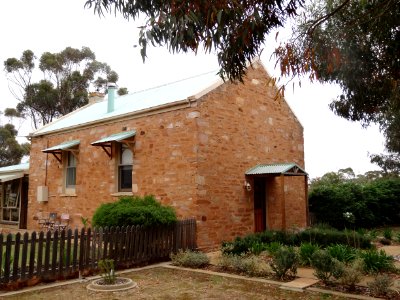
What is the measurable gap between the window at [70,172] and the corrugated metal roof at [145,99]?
1.36 metres

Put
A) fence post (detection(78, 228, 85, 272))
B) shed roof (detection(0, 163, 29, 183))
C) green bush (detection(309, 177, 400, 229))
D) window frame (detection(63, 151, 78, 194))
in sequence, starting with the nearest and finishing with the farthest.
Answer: fence post (detection(78, 228, 85, 272)) → window frame (detection(63, 151, 78, 194)) → green bush (detection(309, 177, 400, 229)) → shed roof (detection(0, 163, 29, 183))

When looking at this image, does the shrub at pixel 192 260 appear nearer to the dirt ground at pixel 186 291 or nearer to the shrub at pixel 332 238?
the dirt ground at pixel 186 291

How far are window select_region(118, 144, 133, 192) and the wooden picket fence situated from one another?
3742mm

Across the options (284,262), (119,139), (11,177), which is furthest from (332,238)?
(11,177)

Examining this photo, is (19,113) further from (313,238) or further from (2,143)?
(313,238)

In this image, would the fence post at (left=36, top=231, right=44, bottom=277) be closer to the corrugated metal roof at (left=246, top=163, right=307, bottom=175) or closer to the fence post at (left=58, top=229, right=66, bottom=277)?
the fence post at (left=58, top=229, right=66, bottom=277)

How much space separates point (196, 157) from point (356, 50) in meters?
5.39

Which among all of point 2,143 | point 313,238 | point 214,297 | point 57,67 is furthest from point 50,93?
point 214,297

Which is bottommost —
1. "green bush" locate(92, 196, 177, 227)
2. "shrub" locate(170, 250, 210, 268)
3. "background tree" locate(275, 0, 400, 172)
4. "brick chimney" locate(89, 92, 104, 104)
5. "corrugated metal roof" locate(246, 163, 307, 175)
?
"shrub" locate(170, 250, 210, 268)

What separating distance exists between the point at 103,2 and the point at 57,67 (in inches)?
1344

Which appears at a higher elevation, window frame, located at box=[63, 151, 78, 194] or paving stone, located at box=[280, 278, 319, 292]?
window frame, located at box=[63, 151, 78, 194]

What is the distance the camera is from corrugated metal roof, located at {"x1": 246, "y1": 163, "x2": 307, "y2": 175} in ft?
41.4

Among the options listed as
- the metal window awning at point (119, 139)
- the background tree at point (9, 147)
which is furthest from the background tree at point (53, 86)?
the metal window awning at point (119, 139)

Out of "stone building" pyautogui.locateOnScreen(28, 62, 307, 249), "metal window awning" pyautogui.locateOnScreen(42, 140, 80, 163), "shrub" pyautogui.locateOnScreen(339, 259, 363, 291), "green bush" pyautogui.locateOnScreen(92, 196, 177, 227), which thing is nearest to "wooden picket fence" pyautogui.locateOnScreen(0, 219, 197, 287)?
"green bush" pyautogui.locateOnScreen(92, 196, 177, 227)
